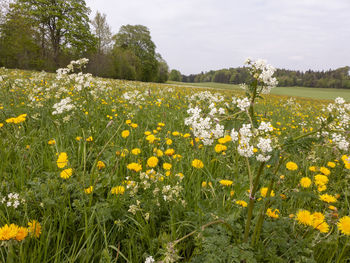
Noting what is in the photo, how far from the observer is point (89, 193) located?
159 centimetres

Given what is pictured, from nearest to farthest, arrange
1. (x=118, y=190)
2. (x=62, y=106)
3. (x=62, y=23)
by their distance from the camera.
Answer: (x=118, y=190) → (x=62, y=106) → (x=62, y=23)

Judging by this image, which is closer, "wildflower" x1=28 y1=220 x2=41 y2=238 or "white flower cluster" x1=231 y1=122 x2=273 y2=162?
"white flower cluster" x1=231 y1=122 x2=273 y2=162

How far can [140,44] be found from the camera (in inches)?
1791

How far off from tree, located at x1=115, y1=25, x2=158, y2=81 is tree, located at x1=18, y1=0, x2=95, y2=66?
1496 centimetres

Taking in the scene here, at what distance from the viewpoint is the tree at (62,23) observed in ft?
86.9

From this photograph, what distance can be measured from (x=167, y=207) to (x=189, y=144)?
4.44 ft

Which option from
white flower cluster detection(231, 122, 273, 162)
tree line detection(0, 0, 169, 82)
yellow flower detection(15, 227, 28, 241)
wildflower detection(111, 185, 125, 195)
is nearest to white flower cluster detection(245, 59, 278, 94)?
white flower cluster detection(231, 122, 273, 162)

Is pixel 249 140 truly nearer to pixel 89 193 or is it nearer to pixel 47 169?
pixel 89 193

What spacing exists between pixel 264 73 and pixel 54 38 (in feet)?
111

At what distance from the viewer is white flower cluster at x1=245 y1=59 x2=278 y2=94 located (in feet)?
3.65

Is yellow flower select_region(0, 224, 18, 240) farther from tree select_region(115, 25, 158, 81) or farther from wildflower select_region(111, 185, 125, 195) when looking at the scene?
tree select_region(115, 25, 158, 81)

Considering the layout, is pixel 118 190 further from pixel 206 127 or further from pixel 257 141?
pixel 257 141

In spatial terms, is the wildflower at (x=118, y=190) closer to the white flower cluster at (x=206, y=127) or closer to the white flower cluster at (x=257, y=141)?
the white flower cluster at (x=206, y=127)

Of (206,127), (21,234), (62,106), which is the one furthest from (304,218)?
(62,106)
